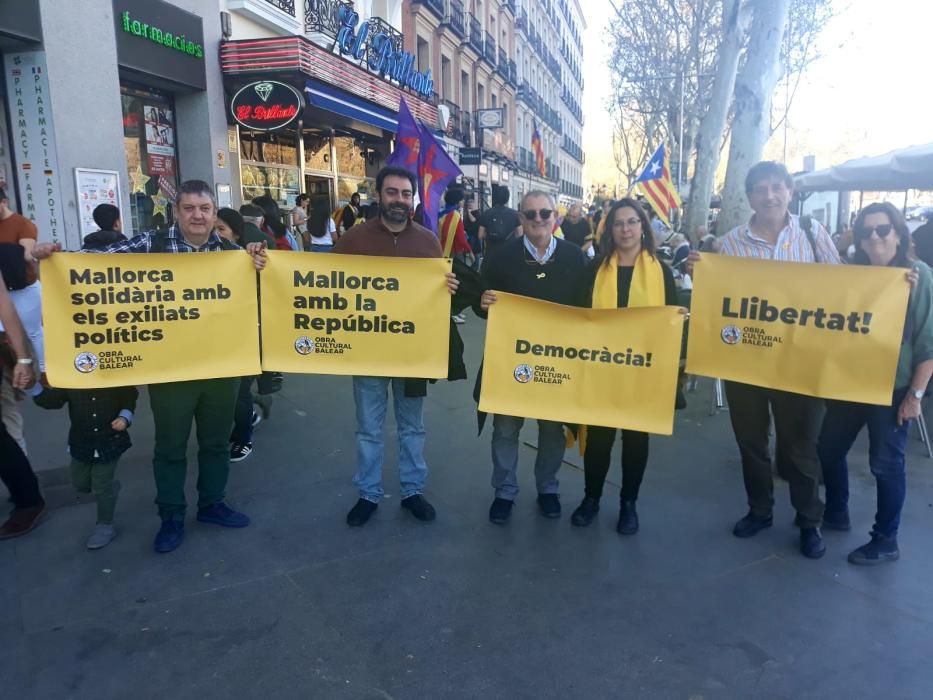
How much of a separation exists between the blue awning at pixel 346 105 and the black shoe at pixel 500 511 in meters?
9.39

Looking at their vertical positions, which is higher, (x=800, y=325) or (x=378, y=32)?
(x=378, y=32)

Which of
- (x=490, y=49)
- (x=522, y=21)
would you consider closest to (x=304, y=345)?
(x=490, y=49)

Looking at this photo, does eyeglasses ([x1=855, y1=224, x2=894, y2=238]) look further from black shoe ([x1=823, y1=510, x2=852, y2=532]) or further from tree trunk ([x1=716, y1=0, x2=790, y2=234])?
tree trunk ([x1=716, y1=0, x2=790, y2=234])

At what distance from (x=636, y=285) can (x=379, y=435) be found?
5.61 feet

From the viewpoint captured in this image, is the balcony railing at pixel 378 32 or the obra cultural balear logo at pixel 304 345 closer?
the obra cultural balear logo at pixel 304 345

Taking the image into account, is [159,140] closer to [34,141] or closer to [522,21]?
[34,141]

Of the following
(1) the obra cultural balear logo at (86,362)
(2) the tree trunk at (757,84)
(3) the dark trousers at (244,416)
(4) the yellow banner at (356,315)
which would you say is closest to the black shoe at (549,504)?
(4) the yellow banner at (356,315)

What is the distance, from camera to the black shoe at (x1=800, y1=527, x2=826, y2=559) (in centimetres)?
364

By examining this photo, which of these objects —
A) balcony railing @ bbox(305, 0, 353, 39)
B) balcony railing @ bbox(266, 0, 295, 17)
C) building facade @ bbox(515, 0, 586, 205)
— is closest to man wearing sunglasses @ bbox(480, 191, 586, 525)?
balcony railing @ bbox(266, 0, 295, 17)

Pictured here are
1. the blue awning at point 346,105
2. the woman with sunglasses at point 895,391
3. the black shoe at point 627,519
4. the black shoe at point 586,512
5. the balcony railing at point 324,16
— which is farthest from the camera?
the balcony railing at point 324,16

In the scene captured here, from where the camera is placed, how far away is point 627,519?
12.9 feet

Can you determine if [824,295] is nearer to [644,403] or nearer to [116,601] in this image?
[644,403]

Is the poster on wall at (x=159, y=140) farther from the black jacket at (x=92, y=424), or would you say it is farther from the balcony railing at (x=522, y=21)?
the balcony railing at (x=522, y=21)

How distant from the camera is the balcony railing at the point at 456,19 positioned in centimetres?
2368
